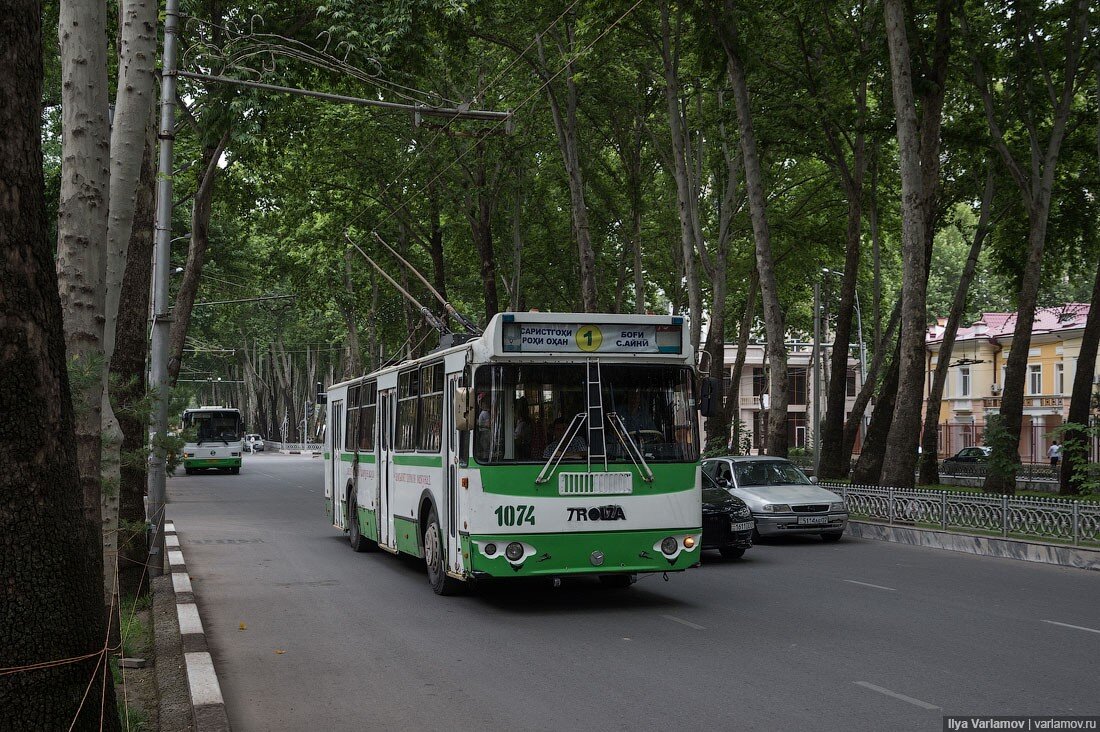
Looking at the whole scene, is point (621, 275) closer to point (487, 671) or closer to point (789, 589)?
point (789, 589)

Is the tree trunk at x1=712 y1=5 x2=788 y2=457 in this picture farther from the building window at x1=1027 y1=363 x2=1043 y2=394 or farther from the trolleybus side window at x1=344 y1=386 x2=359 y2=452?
the building window at x1=1027 y1=363 x2=1043 y2=394

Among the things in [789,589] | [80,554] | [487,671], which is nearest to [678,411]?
[789,589]

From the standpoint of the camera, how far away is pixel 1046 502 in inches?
718

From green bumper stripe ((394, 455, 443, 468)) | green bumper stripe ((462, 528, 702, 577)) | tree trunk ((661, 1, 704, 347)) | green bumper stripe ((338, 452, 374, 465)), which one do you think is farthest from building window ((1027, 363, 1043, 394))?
green bumper stripe ((462, 528, 702, 577))

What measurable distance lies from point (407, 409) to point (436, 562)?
8.57 feet

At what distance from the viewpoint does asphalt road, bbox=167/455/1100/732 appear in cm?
756

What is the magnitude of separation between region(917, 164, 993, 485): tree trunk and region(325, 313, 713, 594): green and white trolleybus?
2108 cm

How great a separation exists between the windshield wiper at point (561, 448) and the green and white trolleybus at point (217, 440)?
132ft

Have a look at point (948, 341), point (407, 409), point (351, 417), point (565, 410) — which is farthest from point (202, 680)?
point (948, 341)

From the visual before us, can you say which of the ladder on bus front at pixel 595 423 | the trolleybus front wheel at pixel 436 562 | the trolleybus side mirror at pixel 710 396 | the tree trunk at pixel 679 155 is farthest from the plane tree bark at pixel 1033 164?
the ladder on bus front at pixel 595 423

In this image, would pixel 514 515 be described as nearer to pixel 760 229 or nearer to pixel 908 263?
pixel 908 263

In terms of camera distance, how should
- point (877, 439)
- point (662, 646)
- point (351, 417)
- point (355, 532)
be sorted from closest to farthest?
point (662, 646) < point (355, 532) < point (351, 417) < point (877, 439)

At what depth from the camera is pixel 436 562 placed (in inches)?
539

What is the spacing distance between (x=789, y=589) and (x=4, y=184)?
36.5ft
